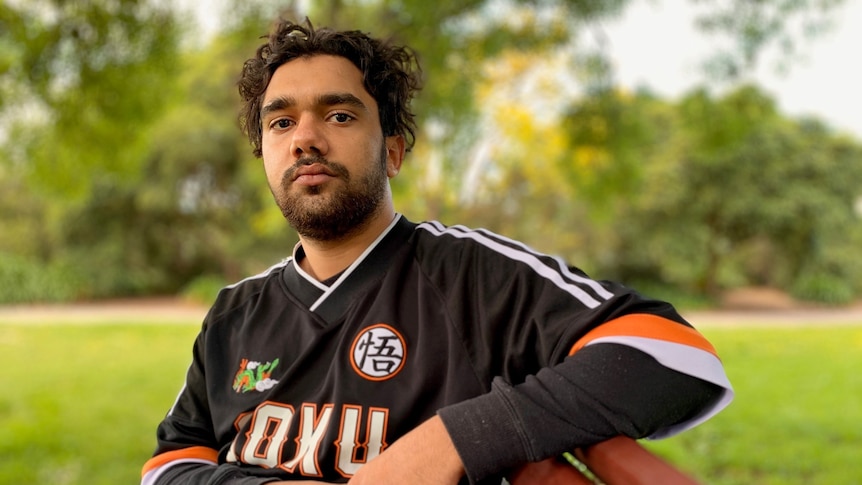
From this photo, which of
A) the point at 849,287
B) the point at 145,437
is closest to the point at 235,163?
the point at 145,437

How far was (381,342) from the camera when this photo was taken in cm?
135

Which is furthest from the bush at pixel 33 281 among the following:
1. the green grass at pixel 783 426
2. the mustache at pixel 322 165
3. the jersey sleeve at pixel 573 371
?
the jersey sleeve at pixel 573 371

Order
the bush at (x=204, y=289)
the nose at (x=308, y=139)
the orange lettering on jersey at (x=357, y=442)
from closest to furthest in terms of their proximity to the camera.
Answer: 1. the orange lettering on jersey at (x=357, y=442)
2. the nose at (x=308, y=139)
3. the bush at (x=204, y=289)

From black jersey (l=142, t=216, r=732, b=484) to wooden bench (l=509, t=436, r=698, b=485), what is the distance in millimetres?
156

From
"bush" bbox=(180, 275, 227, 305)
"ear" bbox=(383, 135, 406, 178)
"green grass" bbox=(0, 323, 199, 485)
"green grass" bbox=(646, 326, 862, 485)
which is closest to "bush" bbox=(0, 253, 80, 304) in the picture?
"bush" bbox=(180, 275, 227, 305)

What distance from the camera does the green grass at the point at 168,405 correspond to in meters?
5.36

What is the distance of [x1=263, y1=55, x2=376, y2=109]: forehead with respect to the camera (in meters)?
1.46

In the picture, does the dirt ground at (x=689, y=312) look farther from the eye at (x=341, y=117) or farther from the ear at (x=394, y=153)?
the eye at (x=341, y=117)

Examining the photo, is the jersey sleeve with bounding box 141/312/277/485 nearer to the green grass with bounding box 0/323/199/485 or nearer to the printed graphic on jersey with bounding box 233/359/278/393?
the printed graphic on jersey with bounding box 233/359/278/393

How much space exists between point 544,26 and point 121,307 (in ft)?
48.9

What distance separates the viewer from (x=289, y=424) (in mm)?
1354

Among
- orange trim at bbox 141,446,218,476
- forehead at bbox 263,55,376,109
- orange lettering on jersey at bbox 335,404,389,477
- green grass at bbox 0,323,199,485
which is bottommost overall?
green grass at bbox 0,323,199,485

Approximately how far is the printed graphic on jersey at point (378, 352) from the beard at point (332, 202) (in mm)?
228

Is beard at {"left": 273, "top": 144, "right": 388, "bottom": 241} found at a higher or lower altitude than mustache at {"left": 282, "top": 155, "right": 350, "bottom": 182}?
lower
